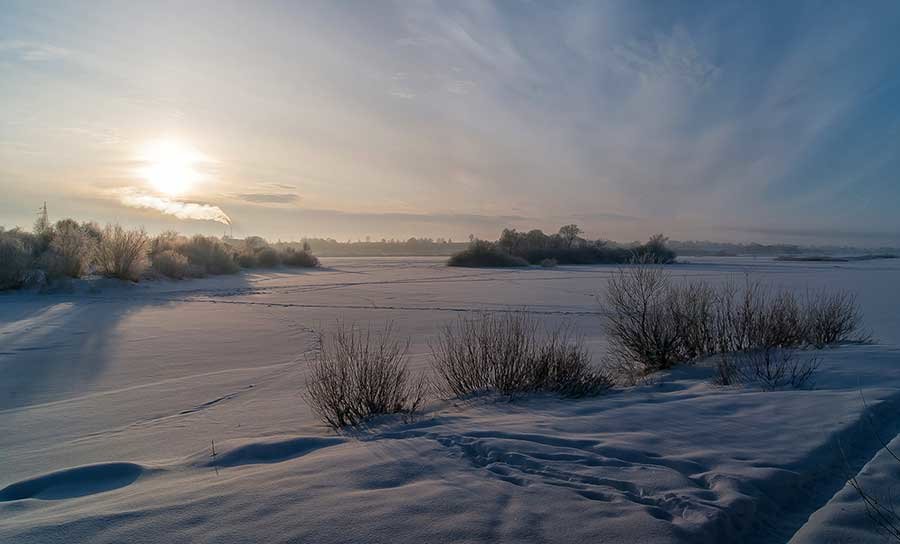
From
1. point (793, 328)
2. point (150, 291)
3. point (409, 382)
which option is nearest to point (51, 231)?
point (150, 291)

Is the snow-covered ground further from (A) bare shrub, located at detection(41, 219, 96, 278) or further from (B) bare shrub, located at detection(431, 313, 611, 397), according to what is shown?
(A) bare shrub, located at detection(41, 219, 96, 278)

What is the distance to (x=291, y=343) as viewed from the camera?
12.0 meters

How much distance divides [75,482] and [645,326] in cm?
Result: 805

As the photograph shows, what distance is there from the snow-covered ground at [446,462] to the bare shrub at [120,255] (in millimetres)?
16997

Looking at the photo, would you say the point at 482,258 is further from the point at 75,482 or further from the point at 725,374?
the point at 75,482

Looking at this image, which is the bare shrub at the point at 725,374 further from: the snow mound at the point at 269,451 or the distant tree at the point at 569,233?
the distant tree at the point at 569,233

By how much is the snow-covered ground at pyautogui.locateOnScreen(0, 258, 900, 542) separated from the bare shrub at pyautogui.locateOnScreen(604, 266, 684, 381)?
0.73 meters

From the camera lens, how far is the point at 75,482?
13.6 feet

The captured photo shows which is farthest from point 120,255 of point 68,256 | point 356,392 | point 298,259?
point 356,392

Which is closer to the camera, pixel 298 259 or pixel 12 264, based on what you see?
pixel 12 264

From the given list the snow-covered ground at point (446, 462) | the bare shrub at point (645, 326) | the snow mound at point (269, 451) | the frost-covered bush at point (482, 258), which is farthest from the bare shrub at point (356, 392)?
the frost-covered bush at point (482, 258)

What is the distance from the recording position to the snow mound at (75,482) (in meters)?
3.90

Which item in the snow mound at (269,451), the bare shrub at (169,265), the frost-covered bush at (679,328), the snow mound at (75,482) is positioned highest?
the bare shrub at (169,265)

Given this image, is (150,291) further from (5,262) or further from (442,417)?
(442,417)
